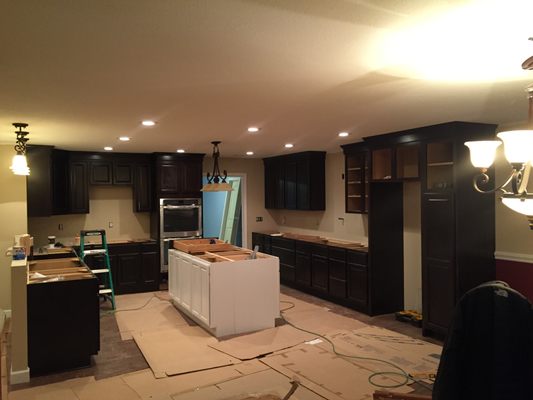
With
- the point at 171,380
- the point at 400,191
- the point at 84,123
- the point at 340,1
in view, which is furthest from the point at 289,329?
the point at 340,1

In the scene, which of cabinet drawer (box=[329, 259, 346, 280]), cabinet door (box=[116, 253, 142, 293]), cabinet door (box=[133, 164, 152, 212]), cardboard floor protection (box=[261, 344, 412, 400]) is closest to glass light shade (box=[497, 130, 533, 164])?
cardboard floor protection (box=[261, 344, 412, 400])

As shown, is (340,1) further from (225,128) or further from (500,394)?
(225,128)

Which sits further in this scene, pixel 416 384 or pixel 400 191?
pixel 400 191

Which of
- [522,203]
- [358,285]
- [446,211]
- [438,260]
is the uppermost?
[522,203]

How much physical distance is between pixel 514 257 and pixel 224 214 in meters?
6.36

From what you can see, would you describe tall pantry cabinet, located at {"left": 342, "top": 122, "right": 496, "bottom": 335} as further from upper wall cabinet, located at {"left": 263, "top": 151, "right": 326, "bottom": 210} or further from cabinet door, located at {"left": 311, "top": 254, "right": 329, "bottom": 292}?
upper wall cabinet, located at {"left": 263, "top": 151, "right": 326, "bottom": 210}

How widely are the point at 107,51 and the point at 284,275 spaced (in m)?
6.02

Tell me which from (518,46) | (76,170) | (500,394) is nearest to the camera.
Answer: (500,394)

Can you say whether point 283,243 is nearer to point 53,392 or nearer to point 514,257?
point 514,257

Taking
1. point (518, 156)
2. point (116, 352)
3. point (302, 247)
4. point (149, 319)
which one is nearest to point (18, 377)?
point (116, 352)

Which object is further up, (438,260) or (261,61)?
(261,61)

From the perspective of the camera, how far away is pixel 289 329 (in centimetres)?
521

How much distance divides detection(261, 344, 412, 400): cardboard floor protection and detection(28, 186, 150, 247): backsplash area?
439 centimetres

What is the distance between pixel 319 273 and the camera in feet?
22.1
